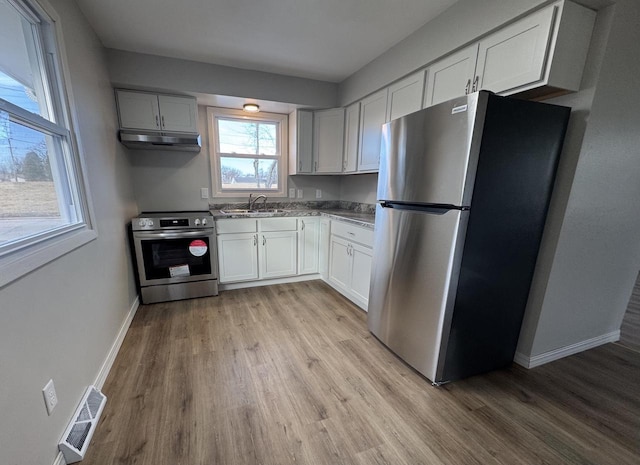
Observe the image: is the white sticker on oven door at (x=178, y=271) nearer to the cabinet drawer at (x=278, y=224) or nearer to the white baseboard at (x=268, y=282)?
the white baseboard at (x=268, y=282)

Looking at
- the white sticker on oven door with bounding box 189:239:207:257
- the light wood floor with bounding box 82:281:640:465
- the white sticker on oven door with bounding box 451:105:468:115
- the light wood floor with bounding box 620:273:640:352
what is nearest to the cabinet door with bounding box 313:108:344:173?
the white sticker on oven door with bounding box 189:239:207:257

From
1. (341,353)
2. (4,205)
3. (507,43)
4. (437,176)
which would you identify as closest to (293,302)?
(341,353)

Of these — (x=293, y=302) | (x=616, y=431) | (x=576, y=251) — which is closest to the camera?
(x=616, y=431)

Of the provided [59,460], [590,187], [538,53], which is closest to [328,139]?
[538,53]

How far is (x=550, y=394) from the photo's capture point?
1.61 m

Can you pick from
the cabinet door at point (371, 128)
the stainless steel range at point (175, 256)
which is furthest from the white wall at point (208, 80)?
the stainless steel range at point (175, 256)

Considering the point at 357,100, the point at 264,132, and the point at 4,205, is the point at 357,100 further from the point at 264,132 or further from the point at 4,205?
the point at 4,205

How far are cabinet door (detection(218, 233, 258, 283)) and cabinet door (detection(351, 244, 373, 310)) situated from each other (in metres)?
1.16

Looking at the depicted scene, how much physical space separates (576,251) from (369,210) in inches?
77.2

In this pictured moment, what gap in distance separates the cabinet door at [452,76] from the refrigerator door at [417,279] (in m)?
0.95

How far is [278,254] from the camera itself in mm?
3197

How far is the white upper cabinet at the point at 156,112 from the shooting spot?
2586 millimetres

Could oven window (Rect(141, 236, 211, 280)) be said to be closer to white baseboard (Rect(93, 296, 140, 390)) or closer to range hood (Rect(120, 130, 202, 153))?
white baseboard (Rect(93, 296, 140, 390))

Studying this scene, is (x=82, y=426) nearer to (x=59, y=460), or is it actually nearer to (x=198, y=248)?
(x=59, y=460)
